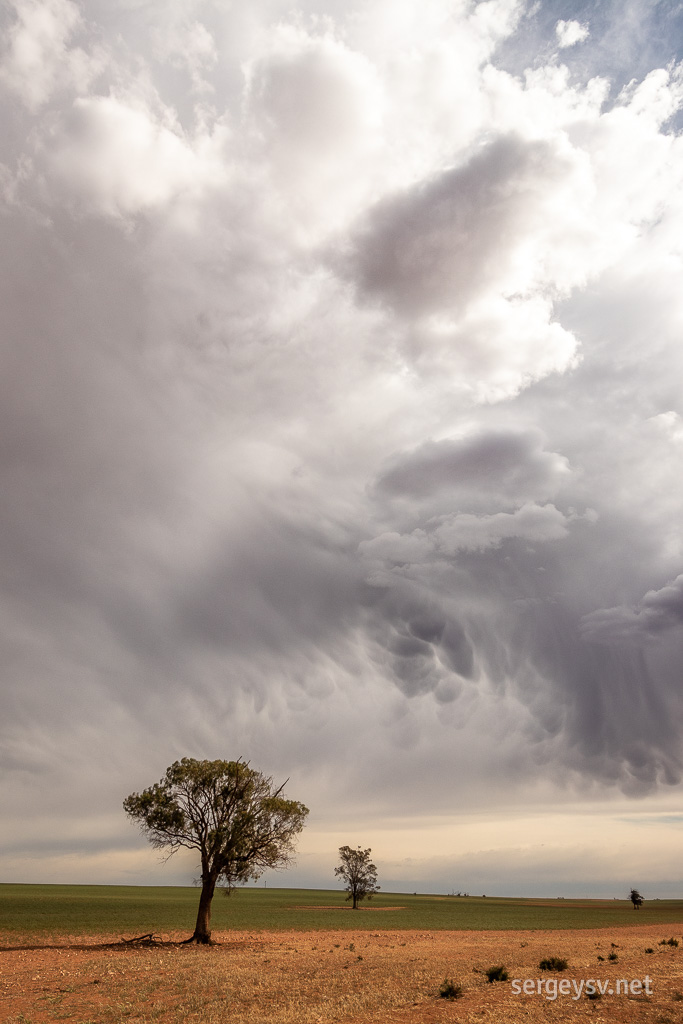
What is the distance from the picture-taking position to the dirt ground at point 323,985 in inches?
938

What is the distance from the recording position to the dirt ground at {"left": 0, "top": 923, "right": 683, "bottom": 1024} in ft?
78.1

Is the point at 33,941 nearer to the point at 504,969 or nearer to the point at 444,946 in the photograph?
the point at 444,946

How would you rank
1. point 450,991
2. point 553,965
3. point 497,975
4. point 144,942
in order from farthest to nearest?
1. point 144,942
2. point 553,965
3. point 497,975
4. point 450,991

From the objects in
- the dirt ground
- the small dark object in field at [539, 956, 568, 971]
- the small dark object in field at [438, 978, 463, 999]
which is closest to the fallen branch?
the dirt ground

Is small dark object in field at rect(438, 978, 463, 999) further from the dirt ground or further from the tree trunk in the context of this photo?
the tree trunk

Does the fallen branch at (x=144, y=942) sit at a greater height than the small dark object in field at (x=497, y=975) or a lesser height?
lesser

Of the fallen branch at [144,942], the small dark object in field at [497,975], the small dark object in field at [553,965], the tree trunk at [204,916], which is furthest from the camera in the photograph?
the tree trunk at [204,916]

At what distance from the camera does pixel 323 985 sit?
3073cm

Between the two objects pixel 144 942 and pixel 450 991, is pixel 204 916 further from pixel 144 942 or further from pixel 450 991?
pixel 450 991

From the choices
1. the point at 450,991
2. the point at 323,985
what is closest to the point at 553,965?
the point at 450,991

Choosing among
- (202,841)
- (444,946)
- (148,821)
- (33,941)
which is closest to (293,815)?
(202,841)

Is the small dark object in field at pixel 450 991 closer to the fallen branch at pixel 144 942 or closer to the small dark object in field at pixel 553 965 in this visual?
the small dark object in field at pixel 553 965

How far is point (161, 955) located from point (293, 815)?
14155mm

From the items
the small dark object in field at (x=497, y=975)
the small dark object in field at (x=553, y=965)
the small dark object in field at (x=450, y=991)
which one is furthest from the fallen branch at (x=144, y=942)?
the small dark object in field at (x=553, y=965)
